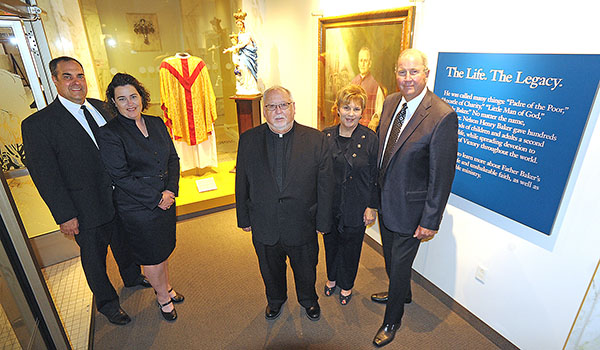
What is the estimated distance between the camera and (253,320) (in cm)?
240

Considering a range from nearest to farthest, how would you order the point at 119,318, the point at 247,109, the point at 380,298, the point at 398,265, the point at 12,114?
the point at 398,265, the point at 119,318, the point at 380,298, the point at 12,114, the point at 247,109

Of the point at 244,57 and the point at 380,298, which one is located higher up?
the point at 244,57

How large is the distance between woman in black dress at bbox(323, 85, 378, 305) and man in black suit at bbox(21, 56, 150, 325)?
1.57 meters

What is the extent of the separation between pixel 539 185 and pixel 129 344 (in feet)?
9.41

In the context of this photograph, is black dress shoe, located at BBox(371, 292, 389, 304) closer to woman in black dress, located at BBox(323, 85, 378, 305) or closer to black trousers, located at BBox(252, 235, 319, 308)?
woman in black dress, located at BBox(323, 85, 378, 305)

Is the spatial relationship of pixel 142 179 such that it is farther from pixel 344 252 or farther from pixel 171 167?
pixel 344 252

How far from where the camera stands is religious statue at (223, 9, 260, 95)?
423cm

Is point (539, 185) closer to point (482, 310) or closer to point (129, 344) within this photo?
point (482, 310)

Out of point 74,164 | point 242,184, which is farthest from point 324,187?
point 74,164

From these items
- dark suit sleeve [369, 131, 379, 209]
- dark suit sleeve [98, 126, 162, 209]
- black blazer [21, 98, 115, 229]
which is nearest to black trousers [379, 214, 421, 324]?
dark suit sleeve [369, 131, 379, 209]

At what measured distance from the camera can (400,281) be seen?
2055mm

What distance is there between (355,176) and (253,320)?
1.38 m

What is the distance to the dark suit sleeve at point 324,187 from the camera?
189cm

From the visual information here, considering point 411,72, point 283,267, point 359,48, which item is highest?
point 359,48
